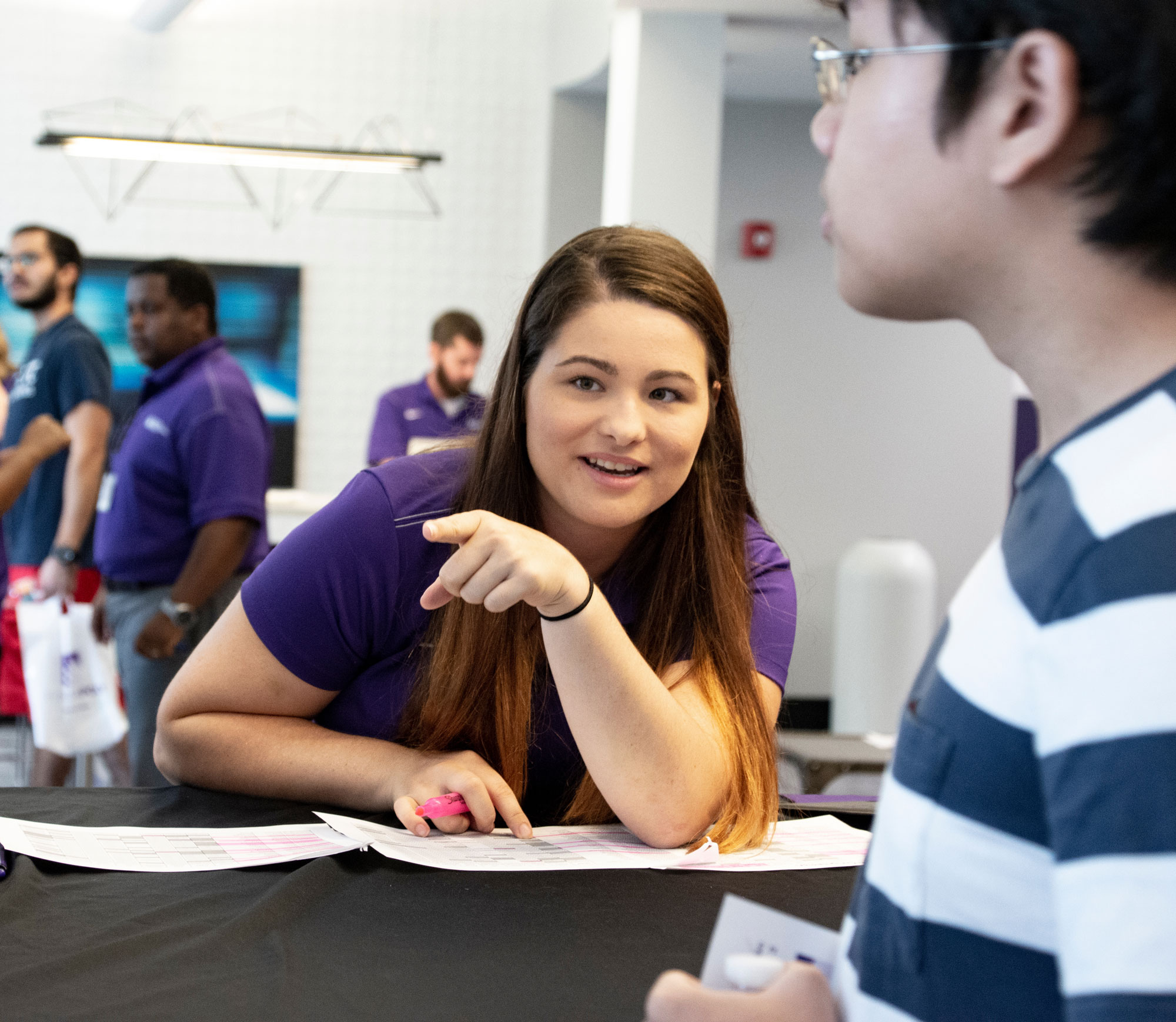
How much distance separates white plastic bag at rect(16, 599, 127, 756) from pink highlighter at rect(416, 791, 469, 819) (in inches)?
82.8

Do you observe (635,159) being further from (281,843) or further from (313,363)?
(281,843)

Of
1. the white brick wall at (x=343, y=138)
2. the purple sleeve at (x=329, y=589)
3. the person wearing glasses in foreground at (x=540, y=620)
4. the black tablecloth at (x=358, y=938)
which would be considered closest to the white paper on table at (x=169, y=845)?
the black tablecloth at (x=358, y=938)

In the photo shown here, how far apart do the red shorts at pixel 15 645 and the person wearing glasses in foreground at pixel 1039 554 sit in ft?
11.2

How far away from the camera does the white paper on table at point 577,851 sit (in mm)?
1077

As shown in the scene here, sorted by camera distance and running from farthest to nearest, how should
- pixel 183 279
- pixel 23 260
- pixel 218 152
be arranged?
pixel 218 152, pixel 23 260, pixel 183 279

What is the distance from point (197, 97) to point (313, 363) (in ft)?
5.11

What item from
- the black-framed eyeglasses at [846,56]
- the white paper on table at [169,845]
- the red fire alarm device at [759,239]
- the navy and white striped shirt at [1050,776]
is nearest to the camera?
the navy and white striped shirt at [1050,776]

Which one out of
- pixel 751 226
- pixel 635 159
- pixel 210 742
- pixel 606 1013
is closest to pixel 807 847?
pixel 606 1013

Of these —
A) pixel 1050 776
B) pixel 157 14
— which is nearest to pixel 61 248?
pixel 157 14

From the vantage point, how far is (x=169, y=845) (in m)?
1.09

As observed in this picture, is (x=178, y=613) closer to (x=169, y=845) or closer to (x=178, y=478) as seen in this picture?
(x=178, y=478)

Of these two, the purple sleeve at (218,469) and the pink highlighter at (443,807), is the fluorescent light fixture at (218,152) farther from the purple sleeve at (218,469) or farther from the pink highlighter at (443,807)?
the pink highlighter at (443,807)

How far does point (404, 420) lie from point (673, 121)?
1.87 meters

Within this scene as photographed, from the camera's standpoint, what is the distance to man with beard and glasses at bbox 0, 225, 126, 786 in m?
3.56
